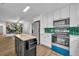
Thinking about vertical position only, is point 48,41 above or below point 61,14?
below

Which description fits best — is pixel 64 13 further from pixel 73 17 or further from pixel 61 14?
pixel 73 17

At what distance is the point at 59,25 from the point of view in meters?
3.35

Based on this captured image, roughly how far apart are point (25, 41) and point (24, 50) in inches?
10.5

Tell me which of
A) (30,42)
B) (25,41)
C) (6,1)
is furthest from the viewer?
(30,42)

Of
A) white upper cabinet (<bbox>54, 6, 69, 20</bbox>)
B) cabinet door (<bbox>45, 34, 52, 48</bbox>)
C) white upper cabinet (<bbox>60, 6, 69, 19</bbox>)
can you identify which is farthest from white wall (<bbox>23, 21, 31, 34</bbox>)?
cabinet door (<bbox>45, 34, 52, 48</bbox>)

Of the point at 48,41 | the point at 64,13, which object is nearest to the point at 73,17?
the point at 64,13

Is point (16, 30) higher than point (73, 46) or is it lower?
higher

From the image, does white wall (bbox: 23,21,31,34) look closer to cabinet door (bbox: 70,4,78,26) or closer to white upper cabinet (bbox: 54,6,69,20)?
white upper cabinet (bbox: 54,6,69,20)

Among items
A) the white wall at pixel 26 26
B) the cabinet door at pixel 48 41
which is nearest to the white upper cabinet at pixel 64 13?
the cabinet door at pixel 48 41

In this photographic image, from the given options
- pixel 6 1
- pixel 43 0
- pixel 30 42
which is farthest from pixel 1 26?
pixel 43 0

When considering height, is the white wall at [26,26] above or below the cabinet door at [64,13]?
below

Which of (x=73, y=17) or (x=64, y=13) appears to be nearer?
(x=73, y=17)

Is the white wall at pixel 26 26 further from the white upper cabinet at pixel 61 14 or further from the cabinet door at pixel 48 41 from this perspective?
the cabinet door at pixel 48 41

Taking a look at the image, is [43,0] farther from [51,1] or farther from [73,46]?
[73,46]
